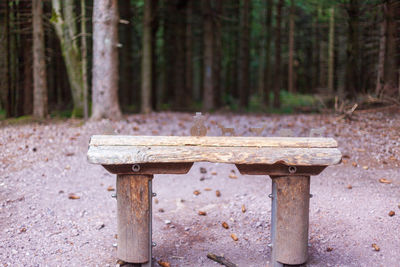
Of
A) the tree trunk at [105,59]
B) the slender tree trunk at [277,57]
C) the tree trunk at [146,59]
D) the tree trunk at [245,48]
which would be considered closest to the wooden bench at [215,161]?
the tree trunk at [105,59]

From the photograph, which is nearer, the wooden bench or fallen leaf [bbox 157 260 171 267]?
the wooden bench

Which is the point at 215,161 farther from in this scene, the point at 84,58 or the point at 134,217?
the point at 84,58

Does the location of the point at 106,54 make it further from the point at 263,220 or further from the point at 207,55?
the point at 263,220

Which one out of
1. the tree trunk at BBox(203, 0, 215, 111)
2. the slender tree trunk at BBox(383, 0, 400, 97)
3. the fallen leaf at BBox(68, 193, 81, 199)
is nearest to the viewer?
the fallen leaf at BBox(68, 193, 81, 199)

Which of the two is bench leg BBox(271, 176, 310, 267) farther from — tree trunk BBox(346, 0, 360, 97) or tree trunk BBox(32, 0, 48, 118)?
tree trunk BBox(346, 0, 360, 97)

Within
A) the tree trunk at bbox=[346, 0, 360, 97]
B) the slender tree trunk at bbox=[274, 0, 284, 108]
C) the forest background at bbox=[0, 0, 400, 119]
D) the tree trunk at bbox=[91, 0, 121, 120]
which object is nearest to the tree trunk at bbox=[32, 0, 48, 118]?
the forest background at bbox=[0, 0, 400, 119]

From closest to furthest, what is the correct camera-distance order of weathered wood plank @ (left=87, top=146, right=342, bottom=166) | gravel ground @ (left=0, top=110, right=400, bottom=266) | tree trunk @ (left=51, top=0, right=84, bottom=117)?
weathered wood plank @ (left=87, top=146, right=342, bottom=166) → gravel ground @ (left=0, top=110, right=400, bottom=266) → tree trunk @ (left=51, top=0, right=84, bottom=117)

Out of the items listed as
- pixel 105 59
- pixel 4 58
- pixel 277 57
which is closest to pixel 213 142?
pixel 105 59

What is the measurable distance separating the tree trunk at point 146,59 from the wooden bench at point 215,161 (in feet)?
28.0

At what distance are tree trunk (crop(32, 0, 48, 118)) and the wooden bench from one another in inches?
276

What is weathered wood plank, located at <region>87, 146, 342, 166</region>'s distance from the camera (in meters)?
3.23

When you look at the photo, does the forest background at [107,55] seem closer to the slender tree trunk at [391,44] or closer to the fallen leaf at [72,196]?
the slender tree trunk at [391,44]

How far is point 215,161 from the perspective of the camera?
10.6 ft

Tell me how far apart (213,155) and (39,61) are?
7.77 metres
